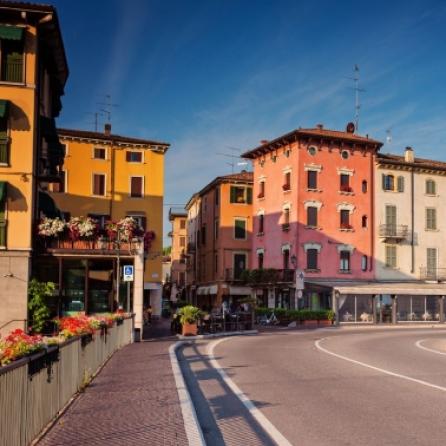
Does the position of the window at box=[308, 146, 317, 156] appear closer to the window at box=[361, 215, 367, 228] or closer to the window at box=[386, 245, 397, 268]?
the window at box=[361, 215, 367, 228]

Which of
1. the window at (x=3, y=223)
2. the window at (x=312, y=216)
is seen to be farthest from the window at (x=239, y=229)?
the window at (x=3, y=223)

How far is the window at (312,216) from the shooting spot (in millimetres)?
52875

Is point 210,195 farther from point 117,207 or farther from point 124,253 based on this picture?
point 124,253

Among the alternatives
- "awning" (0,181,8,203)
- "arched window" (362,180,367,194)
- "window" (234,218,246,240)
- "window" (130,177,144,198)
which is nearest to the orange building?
"window" (234,218,246,240)

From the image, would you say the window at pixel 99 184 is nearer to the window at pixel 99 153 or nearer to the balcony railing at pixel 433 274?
the window at pixel 99 153

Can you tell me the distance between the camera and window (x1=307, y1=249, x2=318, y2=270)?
52281 millimetres

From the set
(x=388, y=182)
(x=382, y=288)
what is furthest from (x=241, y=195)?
(x=382, y=288)

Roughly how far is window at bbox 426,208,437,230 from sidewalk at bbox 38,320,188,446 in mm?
44663

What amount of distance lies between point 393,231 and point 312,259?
23.3ft

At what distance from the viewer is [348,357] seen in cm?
2028

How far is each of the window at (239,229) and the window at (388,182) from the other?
13.5 metres

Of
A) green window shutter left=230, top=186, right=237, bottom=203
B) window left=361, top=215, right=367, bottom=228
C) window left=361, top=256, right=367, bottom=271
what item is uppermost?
green window shutter left=230, top=186, right=237, bottom=203

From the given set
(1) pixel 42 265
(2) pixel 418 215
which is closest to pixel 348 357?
(1) pixel 42 265

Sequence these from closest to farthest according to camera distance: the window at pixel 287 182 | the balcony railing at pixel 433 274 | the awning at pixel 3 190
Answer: the awning at pixel 3 190 < the window at pixel 287 182 < the balcony railing at pixel 433 274
